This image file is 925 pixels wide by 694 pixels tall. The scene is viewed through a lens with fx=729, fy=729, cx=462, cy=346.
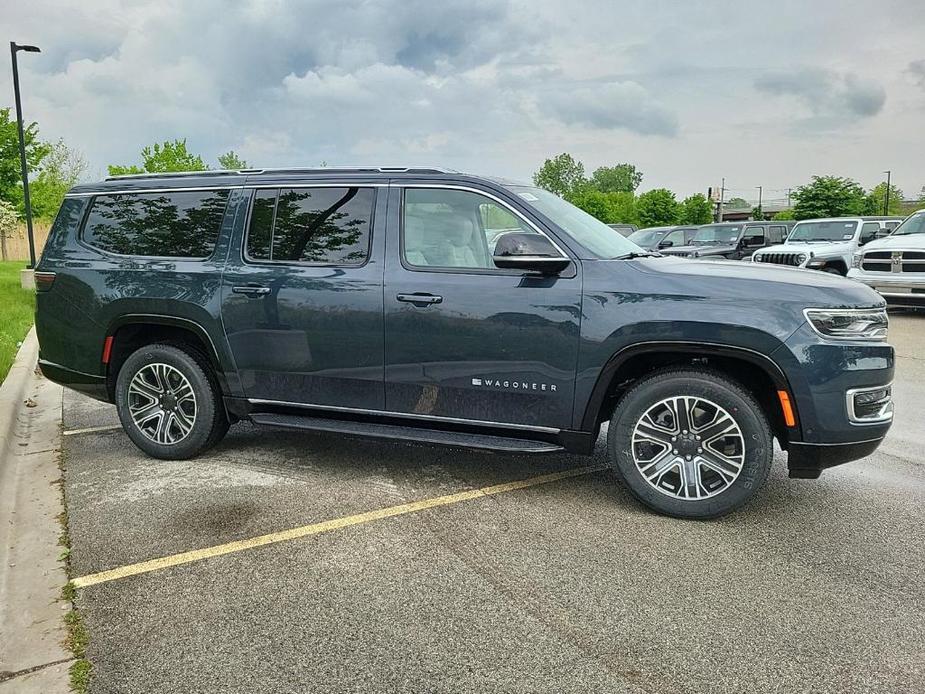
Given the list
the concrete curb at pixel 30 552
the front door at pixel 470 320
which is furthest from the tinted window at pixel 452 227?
the concrete curb at pixel 30 552

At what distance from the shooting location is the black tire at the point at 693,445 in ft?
13.0

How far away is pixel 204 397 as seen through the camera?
5.06 m

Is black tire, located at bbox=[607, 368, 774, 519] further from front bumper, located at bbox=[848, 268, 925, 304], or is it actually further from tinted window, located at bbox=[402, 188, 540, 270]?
front bumper, located at bbox=[848, 268, 925, 304]

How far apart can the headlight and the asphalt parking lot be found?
42.8 inches

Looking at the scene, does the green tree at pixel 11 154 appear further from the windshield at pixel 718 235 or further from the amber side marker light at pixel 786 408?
the amber side marker light at pixel 786 408

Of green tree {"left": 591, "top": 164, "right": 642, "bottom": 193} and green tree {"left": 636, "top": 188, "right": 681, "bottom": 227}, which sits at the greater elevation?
green tree {"left": 591, "top": 164, "right": 642, "bottom": 193}

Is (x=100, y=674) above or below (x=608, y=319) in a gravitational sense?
below

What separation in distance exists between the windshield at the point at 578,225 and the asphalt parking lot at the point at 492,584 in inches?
59.7

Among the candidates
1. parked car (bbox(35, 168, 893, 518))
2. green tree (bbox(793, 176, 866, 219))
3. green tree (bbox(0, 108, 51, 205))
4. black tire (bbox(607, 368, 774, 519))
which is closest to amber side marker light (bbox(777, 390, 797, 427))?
parked car (bbox(35, 168, 893, 518))

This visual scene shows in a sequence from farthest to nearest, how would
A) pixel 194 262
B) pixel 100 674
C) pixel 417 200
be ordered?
pixel 194 262 → pixel 417 200 → pixel 100 674

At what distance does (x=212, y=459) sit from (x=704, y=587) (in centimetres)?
353

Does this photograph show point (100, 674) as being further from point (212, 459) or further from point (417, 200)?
point (417, 200)

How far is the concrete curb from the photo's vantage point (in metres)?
2.87

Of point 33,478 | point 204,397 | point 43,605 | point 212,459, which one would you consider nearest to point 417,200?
point 204,397
